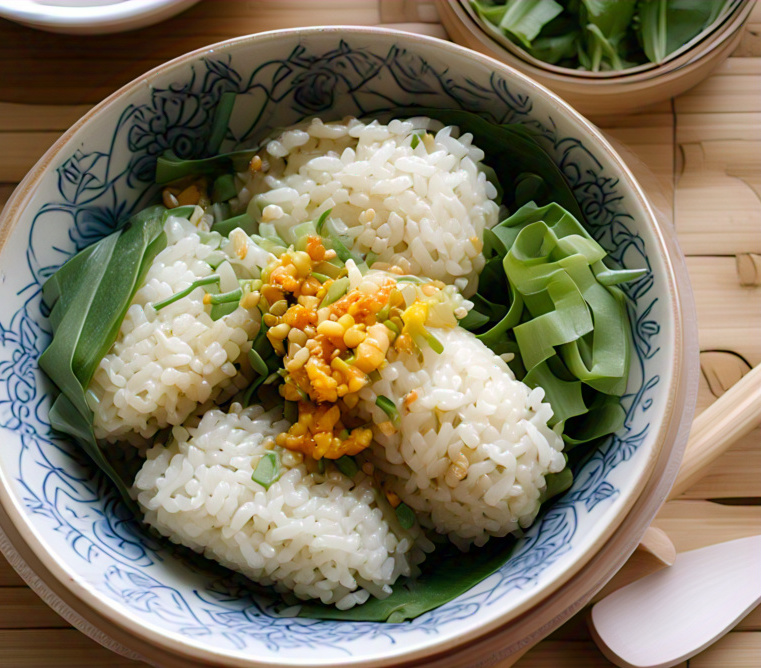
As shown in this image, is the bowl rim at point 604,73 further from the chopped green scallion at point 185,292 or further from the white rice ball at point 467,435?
the chopped green scallion at point 185,292

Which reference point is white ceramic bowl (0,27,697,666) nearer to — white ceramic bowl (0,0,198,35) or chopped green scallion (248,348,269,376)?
white ceramic bowl (0,0,198,35)

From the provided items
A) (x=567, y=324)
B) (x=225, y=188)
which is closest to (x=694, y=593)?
(x=567, y=324)

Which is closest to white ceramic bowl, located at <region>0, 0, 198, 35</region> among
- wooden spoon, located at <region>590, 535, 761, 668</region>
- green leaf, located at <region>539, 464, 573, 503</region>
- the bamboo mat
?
the bamboo mat

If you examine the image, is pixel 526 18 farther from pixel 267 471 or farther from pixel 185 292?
pixel 267 471

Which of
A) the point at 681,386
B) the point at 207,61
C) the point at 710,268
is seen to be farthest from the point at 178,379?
the point at 710,268

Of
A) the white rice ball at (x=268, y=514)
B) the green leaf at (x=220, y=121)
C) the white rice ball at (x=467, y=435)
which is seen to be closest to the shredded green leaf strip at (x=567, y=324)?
the white rice ball at (x=467, y=435)
